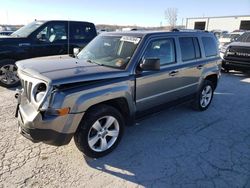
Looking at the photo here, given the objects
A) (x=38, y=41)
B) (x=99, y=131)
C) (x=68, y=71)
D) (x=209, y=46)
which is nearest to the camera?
(x=68, y=71)

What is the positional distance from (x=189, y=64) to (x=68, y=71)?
258cm

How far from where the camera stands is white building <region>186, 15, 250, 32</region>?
149 ft

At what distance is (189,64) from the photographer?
4.76 metres

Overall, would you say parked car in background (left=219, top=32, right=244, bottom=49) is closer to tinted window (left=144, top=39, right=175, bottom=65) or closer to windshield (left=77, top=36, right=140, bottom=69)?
tinted window (left=144, top=39, right=175, bottom=65)

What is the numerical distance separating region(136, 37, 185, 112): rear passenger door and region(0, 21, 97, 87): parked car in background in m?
3.58

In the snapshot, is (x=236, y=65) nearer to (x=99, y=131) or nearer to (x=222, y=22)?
(x=99, y=131)

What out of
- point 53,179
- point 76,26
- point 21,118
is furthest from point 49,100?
point 76,26

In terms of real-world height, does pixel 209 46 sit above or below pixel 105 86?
above

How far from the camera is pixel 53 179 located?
9.95ft

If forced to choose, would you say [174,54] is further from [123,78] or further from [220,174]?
[220,174]

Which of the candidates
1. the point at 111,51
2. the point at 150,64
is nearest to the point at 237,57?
the point at 111,51

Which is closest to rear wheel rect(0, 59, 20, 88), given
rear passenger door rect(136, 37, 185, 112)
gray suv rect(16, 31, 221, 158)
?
gray suv rect(16, 31, 221, 158)

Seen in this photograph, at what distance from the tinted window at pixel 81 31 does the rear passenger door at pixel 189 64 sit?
4501 mm

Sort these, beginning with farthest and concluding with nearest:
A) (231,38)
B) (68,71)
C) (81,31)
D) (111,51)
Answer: (231,38)
(81,31)
(111,51)
(68,71)
